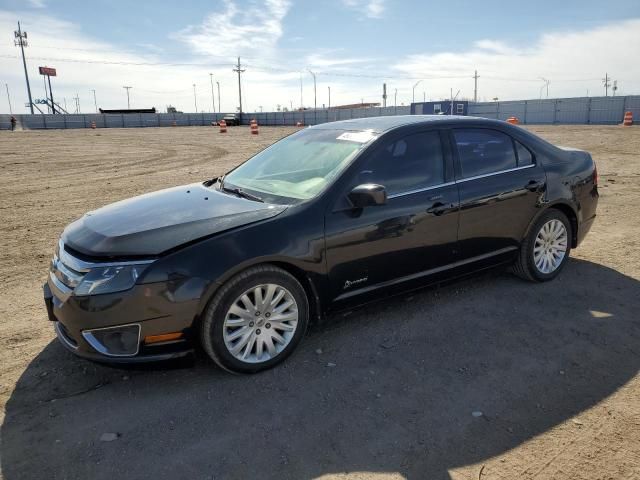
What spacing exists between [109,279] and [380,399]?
1.79m

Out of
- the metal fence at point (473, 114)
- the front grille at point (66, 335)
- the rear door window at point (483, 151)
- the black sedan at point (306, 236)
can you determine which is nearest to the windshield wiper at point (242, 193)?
the black sedan at point (306, 236)

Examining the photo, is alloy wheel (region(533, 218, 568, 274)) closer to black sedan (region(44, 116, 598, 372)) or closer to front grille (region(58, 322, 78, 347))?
black sedan (region(44, 116, 598, 372))

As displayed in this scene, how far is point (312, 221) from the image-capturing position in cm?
344

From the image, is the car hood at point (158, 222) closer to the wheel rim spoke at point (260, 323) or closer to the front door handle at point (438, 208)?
the wheel rim spoke at point (260, 323)

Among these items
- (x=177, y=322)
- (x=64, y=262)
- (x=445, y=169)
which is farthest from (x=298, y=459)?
(x=445, y=169)

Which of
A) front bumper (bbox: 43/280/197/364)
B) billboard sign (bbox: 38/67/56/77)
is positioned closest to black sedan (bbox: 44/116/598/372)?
front bumper (bbox: 43/280/197/364)

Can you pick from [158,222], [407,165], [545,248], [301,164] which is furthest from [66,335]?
[545,248]

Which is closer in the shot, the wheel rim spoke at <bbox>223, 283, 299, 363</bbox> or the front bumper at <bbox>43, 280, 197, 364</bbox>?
the front bumper at <bbox>43, 280, 197, 364</bbox>

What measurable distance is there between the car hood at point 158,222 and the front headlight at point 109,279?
96mm

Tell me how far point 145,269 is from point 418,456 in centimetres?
185

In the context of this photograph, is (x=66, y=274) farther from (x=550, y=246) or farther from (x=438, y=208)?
(x=550, y=246)

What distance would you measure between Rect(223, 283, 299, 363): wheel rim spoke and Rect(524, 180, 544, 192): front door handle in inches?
102

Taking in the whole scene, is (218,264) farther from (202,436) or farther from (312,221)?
(202,436)

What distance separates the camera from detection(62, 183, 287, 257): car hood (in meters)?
3.08
